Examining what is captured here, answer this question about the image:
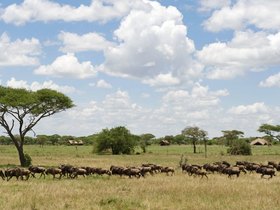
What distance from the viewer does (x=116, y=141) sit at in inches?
3494

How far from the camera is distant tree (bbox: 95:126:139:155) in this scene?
8869cm

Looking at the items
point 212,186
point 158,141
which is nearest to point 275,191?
point 212,186

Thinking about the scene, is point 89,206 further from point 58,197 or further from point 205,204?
point 205,204

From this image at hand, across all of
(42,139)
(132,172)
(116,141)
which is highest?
(42,139)

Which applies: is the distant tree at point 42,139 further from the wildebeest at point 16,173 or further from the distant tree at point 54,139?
the wildebeest at point 16,173

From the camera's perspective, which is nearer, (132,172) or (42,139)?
(132,172)

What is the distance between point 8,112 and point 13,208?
3382cm

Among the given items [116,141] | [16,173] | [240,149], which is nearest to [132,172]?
[16,173]

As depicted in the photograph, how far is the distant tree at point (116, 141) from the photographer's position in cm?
8869

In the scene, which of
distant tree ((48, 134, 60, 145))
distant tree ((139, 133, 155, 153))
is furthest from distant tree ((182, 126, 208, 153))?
distant tree ((48, 134, 60, 145))

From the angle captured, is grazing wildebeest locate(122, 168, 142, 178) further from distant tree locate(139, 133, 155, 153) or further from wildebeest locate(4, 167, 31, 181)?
distant tree locate(139, 133, 155, 153)

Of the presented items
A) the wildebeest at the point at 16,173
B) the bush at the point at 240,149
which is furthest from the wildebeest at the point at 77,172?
the bush at the point at 240,149

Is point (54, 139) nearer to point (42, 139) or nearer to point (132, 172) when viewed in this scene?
point (42, 139)

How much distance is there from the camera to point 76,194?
23219 mm
